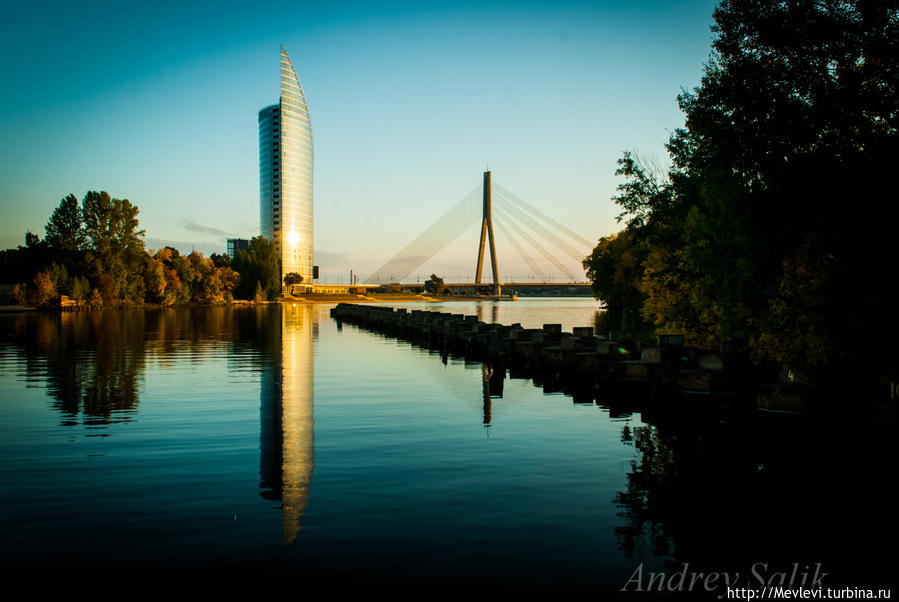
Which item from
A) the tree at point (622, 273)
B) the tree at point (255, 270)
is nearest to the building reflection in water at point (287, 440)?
the tree at point (622, 273)

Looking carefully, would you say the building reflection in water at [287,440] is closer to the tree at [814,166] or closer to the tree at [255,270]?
the tree at [814,166]

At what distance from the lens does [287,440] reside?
1564 cm

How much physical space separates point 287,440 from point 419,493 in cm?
550

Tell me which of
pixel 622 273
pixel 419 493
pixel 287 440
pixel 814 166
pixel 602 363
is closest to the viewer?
pixel 419 493

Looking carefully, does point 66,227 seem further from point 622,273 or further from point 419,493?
point 419,493

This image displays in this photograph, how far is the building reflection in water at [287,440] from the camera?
1099 cm

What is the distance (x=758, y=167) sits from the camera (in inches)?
804

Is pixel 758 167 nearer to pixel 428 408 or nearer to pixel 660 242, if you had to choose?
pixel 428 408

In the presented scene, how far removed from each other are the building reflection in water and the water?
0.08 m

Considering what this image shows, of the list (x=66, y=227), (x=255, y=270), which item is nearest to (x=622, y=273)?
(x=66, y=227)

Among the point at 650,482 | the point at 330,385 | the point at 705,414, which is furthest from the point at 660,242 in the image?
the point at 650,482

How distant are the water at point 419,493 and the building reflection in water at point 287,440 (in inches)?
3.2

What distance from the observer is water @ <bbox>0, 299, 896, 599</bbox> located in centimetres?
841

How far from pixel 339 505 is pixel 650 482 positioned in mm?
5917
